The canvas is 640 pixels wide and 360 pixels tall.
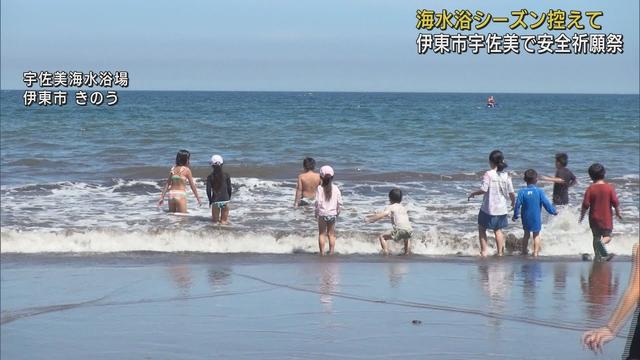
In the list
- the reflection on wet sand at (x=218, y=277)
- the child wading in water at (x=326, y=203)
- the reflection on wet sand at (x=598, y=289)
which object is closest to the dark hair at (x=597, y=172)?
the reflection on wet sand at (x=598, y=289)

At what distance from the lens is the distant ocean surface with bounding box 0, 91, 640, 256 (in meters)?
14.9

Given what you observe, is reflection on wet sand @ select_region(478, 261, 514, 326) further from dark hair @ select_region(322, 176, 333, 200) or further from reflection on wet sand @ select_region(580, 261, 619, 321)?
dark hair @ select_region(322, 176, 333, 200)

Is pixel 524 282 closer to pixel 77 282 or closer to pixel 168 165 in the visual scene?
pixel 77 282

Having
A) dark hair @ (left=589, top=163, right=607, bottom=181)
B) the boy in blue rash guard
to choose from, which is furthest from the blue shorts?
dark hair @ (left=589, top=163, right=607, bottom=181)

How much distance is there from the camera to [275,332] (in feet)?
26.0

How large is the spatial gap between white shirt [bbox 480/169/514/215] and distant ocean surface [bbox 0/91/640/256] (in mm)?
1746

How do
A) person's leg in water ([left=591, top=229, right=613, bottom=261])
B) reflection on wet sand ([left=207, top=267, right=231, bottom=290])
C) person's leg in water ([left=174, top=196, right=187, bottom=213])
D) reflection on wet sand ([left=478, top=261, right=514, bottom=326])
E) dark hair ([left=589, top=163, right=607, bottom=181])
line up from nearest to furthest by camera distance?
1. reflection on wet sand ([left=478, top=261, right=514, bottom=326])
2. reflection on wet sand ([left=207, top=267, right=231, bottom=290])
3. dark hair ([left=589, top=163, right=607, bottom=181])
4. person's leg in water ([left=591, top=229, right=613, bottom=261])
5. person's leg in water ([left=174, top=196, right=187, bottom=213])

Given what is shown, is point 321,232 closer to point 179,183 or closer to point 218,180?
point 218,180

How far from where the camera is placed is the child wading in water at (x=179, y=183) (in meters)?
15.5

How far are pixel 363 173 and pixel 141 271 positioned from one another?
1374 centimetres

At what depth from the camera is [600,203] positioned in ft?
40.9

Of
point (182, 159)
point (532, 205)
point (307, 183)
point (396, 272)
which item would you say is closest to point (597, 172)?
point (532, 205)

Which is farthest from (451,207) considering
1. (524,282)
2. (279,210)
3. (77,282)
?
(77,282)

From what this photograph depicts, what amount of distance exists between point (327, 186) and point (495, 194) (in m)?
2.28
